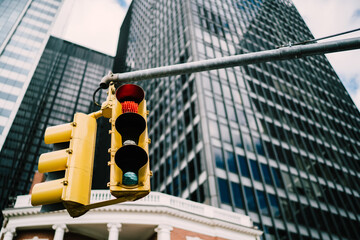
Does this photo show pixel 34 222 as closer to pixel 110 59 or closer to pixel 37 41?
pixel 37 41

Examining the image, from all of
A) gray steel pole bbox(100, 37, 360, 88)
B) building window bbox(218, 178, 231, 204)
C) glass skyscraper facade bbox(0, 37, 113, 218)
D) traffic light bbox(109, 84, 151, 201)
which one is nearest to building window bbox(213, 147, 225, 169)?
building window bbox(218, 178, 231, 204)

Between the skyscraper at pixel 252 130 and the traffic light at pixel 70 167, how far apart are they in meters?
31.7

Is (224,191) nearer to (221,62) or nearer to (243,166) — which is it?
(243,166)

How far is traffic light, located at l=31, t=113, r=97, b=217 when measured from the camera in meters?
2.69

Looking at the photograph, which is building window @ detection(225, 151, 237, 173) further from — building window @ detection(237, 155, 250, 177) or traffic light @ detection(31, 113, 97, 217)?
traffic light @ detection(31, 113, 97, 217)

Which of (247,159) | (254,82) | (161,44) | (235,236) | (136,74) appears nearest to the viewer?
(136,74)

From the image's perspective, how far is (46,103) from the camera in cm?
12938

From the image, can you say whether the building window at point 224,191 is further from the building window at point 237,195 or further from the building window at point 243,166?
the building window at point 243,166

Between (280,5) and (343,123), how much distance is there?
39.7 m

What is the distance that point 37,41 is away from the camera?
102125 millimetres

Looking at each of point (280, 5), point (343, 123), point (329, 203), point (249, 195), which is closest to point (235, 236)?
point (249, 195)

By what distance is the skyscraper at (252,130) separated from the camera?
3822 cm

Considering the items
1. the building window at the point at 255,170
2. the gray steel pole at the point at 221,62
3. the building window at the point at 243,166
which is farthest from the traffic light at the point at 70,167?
the building window at the point at 255,170

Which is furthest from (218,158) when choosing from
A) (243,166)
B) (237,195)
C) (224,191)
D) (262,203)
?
(262,203)
